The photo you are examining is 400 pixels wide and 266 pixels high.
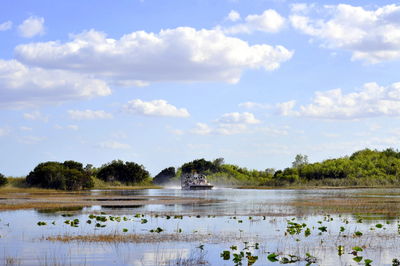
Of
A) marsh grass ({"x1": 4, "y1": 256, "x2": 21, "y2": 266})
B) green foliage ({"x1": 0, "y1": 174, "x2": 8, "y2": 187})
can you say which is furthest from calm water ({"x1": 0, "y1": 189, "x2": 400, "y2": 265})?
green foliage ({"x1": 0, "y1": 174, "x2": 8, "y2": 187})

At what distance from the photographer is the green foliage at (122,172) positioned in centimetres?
18638

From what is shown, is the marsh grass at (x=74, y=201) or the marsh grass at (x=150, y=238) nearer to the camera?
the marsh grass at (x=150, y=238)

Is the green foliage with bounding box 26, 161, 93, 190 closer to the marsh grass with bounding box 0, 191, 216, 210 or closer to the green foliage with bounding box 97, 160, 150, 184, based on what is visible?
the marsh grass with bounding box 0, 191, 216, 210

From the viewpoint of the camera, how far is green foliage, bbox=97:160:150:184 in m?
186

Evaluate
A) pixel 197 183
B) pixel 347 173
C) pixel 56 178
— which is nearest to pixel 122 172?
pixel 197 183

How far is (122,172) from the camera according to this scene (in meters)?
187

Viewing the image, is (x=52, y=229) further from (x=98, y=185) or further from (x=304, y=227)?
(x=98, y=185)

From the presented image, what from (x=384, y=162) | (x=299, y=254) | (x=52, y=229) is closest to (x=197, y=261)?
(x=299, y=254)

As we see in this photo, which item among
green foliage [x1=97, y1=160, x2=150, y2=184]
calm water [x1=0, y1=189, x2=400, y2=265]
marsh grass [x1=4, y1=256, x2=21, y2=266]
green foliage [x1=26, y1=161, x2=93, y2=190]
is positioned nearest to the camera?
marsh grass [x1=4, y1=256, x2=21, y2=266]

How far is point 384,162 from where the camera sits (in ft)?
600

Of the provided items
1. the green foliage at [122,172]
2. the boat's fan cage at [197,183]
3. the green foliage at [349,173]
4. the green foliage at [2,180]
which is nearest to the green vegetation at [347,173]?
the green foliage at [349,173]

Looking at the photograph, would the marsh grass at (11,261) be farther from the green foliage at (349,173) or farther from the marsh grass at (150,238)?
the green foliage at (349,173)

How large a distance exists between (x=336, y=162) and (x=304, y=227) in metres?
159

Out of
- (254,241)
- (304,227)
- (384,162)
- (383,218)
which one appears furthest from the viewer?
(384,162)
